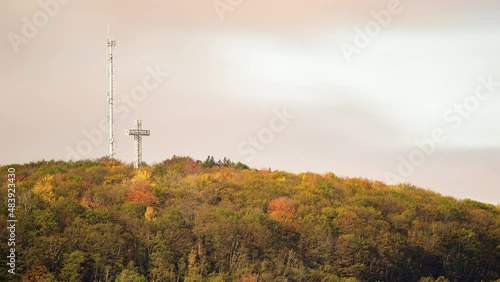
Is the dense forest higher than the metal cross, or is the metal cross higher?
the metal cross

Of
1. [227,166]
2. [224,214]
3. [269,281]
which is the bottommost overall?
[269,281]

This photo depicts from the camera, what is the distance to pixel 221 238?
82.1m

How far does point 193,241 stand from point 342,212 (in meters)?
17.5

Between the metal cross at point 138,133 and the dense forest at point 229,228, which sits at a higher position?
the metal cross at point 138,133

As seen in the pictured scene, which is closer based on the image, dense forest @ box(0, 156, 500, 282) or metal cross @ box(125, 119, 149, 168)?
dense forest @ box(0, 156, 500, 282)

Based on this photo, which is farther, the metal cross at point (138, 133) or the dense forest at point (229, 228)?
the metal cross at point (138, 133)

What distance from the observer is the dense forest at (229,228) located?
7706 cm

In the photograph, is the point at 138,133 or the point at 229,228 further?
the point at 138,133

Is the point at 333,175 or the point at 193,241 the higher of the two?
the point at 333,175

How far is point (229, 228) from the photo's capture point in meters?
83.2

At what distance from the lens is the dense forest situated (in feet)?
253

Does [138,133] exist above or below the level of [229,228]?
above

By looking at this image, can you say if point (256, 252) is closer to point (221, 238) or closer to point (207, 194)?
point (221, 238)

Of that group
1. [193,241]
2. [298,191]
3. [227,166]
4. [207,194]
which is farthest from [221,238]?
[227,166]
